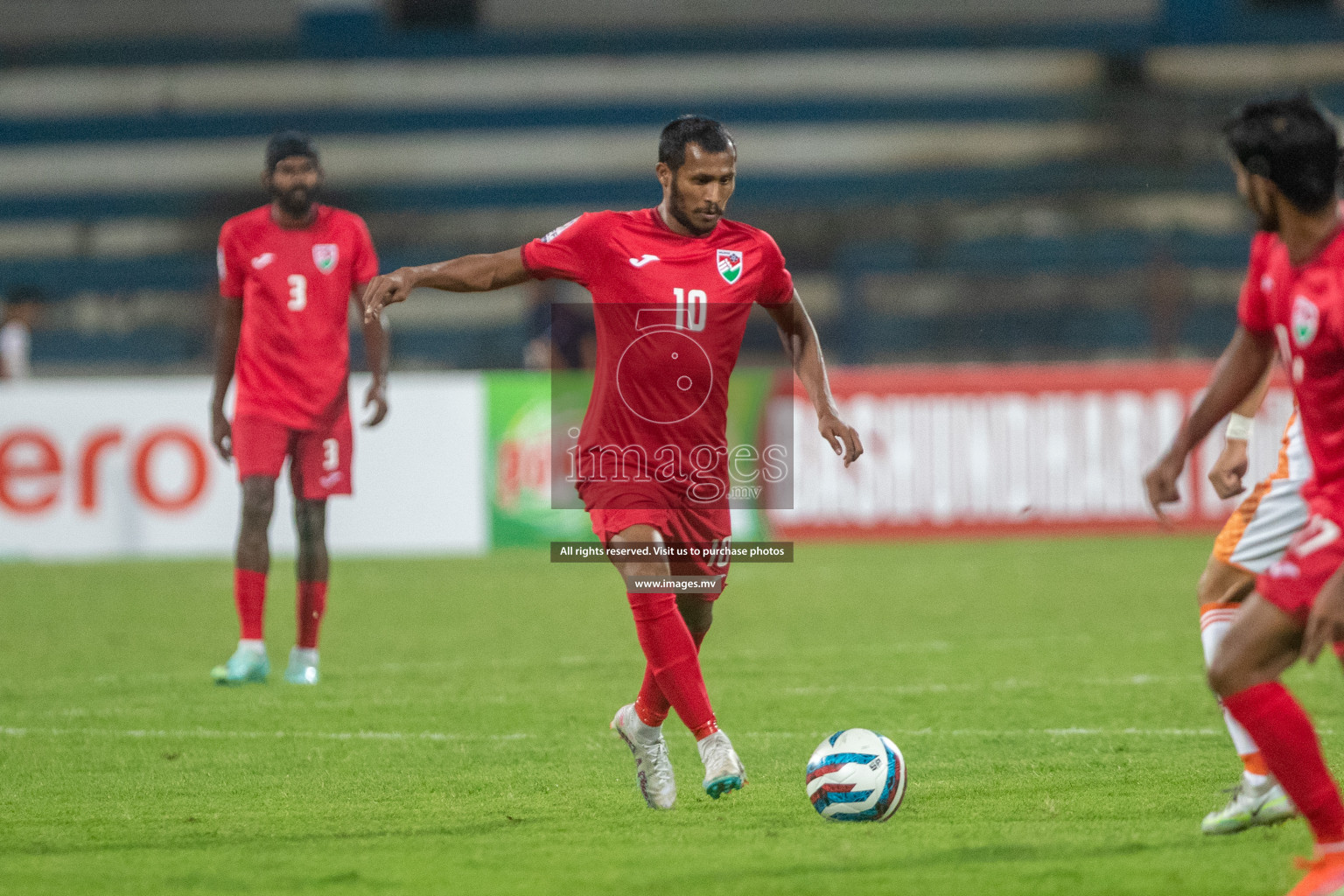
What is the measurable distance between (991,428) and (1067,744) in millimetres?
8371

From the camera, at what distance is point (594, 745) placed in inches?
242

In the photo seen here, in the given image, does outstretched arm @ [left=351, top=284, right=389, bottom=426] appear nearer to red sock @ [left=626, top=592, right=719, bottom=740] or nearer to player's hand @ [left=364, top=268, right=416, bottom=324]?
player's hand @ [left=364, top=268, right=416, bottom=324]

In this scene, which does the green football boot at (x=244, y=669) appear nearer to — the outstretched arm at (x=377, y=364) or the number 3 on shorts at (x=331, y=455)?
the number 3 on shorts at (x=331, y=455)

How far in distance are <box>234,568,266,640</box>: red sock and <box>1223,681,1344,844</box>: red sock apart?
197 inches

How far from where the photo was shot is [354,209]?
2225cm

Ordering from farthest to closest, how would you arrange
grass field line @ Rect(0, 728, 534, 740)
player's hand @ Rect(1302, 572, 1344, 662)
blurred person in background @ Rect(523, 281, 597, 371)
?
blurred person in background @ Rect(523, 281, 597, 371), grass field line @ Rect(0, 728, 534, 740), player's hand @ Rect(1302, 572, 1344, 662)

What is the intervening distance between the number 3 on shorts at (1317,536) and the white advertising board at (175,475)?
10141 millimetres

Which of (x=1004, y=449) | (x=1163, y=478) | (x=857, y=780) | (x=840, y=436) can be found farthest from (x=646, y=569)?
(x=1004, y=449)

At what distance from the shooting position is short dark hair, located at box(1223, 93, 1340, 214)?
12.1ft

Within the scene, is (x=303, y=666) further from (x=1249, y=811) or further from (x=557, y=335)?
(x=557, y=335)

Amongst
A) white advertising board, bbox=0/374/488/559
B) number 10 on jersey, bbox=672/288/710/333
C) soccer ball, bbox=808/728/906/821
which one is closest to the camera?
soccer ball, bbox=808/728/906/821

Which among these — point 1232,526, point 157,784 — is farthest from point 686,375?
point 157,784

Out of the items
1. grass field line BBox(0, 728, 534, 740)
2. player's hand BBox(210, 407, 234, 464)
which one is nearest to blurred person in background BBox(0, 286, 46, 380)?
player's hand BBox(210, 407, 234, 464)

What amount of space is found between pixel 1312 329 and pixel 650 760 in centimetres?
222
